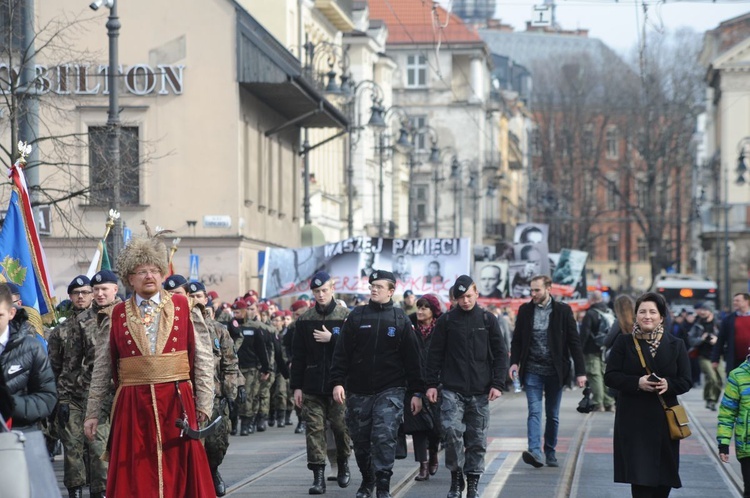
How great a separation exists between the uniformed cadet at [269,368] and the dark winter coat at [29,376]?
43.3 feet

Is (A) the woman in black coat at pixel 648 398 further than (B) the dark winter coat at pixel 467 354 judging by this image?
No

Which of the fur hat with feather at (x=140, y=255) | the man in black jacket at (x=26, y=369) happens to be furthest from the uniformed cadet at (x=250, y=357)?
the man in black jacket at (x=26, y=369)

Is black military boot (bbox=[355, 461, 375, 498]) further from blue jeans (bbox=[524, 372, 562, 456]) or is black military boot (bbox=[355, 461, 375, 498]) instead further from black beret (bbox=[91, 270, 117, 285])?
blue jeans (bbox=[524, 372, 562, 456])

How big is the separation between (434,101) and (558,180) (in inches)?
338

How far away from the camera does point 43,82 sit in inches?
821

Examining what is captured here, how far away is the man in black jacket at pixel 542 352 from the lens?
52.7 feet

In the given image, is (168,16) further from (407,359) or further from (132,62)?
(407,359)

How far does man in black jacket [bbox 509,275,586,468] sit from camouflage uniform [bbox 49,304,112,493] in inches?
182

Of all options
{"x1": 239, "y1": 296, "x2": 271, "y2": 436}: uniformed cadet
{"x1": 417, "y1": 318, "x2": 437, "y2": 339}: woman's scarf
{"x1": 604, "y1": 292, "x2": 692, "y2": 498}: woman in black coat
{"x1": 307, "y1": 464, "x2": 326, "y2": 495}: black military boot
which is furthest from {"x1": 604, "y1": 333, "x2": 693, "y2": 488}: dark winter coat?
{"x1": 239, "y1": 296, "x2": 271, "y2": 436}: uniformed cadet

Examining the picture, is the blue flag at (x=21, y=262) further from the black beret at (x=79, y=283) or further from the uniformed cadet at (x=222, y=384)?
the uniformed cadet at (x=222, y=384)

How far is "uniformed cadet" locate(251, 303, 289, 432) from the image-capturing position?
22.4 metres

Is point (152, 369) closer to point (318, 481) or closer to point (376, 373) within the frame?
point (376, 373)

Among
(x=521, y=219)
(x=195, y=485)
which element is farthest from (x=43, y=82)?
(x=521, y=219)

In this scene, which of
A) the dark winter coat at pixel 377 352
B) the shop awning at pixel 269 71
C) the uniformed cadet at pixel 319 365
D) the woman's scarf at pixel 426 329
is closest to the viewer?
the dark winter coat at pixel 377 352
